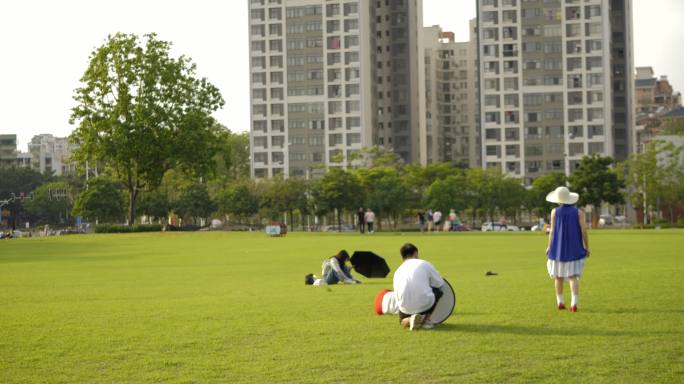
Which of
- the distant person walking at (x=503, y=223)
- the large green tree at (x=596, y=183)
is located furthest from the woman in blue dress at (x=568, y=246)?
the distant person walking at (x=503, y=223)

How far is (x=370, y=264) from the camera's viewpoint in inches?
949

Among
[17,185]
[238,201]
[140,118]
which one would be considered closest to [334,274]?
[140,118]

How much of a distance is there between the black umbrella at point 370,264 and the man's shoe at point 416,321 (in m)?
9.06

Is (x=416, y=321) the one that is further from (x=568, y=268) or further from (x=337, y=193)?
(x=337, y=193)

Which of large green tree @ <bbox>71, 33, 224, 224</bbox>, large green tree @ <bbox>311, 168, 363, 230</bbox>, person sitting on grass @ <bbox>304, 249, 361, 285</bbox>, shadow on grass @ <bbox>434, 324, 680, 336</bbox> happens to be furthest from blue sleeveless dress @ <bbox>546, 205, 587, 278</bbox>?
large green tree @ <bbox>311, 168, 363, 230</bbox>

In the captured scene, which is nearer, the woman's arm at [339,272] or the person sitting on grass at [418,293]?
the person sitting on grass at [418,293]

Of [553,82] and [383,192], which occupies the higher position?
[553,82]

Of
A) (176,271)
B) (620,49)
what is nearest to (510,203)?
(620,49)

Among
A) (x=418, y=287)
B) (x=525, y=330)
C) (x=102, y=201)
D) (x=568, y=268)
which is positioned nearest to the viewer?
(x=525, y=330)

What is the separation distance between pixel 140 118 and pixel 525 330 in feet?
227

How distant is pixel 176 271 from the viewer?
1251 inches

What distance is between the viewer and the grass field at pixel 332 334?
431 inches

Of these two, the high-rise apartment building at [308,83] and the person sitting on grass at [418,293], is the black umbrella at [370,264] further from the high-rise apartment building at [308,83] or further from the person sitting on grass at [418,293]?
the high-rise apartment building at [308,83]

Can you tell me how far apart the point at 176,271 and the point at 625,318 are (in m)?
19.5
